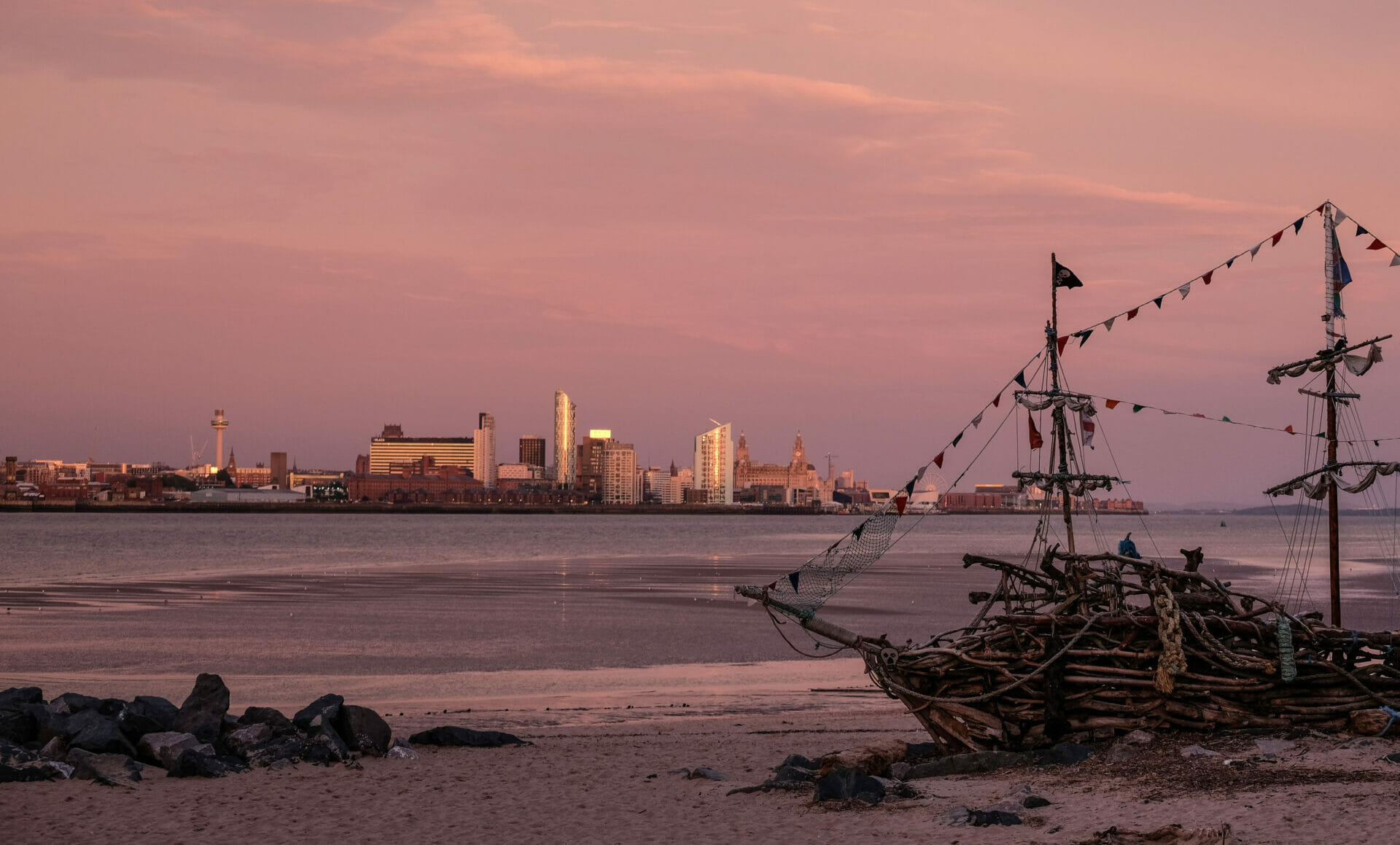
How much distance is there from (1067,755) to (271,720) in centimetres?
1019

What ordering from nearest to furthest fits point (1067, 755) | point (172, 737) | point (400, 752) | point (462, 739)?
point (1067, 755), point (172, 737), point (400, 752), point (462, 739)

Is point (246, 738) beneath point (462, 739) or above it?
above

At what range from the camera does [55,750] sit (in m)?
16.3

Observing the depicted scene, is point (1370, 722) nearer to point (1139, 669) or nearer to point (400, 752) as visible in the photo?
point (1139, 669)

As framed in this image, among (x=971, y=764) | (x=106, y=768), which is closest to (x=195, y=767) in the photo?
(x=106, y=768)

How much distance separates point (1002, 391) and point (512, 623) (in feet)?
68.2

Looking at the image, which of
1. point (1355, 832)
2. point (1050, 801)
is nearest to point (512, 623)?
point (1050, 801)

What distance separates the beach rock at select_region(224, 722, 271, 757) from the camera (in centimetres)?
1695

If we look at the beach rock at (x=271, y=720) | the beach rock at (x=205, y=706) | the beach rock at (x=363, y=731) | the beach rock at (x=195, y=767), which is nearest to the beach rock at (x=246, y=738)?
the beach rock at (x=271, y=720)

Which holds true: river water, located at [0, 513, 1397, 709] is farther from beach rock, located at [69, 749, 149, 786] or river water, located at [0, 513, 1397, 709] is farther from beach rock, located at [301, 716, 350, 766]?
beach rock, located at [69, 749, 149, 786]

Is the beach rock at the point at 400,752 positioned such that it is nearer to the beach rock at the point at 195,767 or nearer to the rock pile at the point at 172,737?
the rock pile at the point at 172,737

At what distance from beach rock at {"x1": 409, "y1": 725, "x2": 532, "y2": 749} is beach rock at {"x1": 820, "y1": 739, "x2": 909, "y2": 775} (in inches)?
192

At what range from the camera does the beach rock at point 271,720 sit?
1748 cm

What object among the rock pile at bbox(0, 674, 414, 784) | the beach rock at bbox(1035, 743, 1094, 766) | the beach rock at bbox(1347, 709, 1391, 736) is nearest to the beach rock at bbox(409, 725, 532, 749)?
the rock pile at bbox(0, 674, 414, 784)
